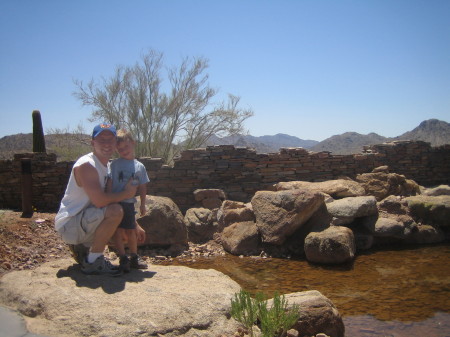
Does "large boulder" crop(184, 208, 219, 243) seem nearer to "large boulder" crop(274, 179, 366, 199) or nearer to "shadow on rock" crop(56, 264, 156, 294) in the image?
"large boulder" crop(274, 179, 366, 199)

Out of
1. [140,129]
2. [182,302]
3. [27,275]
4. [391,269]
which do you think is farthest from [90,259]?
[140,129]

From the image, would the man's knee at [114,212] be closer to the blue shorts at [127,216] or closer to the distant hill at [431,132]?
the blue shorts at [127,216]

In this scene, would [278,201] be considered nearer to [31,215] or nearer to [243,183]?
[243,183]

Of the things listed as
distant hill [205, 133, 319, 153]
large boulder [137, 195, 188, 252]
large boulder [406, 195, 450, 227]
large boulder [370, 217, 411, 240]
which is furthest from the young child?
distant hill [205, 133, 319, 153]

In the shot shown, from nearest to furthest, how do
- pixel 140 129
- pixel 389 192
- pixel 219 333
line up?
pixel 219 333, pixel 389 192, pixel 140 129

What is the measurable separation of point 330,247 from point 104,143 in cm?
429

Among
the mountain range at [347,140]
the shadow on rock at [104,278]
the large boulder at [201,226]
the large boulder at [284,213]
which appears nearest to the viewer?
the shadow on rock at [104,278]

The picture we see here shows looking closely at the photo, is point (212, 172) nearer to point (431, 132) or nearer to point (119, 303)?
point (119, 303)

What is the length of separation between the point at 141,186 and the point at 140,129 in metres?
12.1

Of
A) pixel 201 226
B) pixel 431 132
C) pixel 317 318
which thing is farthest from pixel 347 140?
pixel 317 318

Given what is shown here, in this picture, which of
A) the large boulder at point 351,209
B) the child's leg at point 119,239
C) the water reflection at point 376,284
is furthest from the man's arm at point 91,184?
the large boulder at point 351,209

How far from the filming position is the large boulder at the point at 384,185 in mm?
10125

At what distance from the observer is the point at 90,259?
3.87 meters

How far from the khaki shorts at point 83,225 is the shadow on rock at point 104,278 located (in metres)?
0.32
